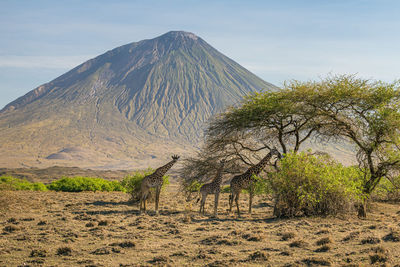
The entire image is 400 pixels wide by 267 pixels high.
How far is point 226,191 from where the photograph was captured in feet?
141

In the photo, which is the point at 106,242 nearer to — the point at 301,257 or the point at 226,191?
the point at 301,257

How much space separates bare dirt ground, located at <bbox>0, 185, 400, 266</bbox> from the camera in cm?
1191

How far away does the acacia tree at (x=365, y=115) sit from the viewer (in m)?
20.5

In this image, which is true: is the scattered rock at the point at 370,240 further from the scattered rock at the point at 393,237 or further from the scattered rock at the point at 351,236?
the scattered rock at the point at 351,236

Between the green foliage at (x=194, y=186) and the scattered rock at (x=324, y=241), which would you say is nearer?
the scattered rock at (x=324, y=241)

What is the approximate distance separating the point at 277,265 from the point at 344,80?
14.0 metres

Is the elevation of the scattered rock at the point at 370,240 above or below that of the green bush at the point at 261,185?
below

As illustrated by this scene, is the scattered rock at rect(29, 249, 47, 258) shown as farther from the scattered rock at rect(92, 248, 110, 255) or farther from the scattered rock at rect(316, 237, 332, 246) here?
the scattered rock at rect(316, 237, 332, 246)

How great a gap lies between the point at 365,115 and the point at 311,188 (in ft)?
18.5

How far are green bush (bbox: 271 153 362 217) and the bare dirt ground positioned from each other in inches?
27.0

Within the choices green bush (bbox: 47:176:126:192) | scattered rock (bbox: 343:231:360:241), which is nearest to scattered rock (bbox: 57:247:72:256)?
scattered rock (bbox: 343:231:360:241)

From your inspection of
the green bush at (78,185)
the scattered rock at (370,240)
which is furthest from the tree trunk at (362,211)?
the green bush at (78,185)

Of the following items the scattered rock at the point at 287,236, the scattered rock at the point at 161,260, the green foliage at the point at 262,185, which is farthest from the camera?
the green foliage at the point at 262,185

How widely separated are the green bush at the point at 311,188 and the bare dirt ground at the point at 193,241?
0.69 meters
